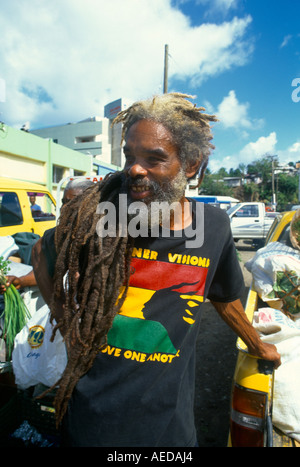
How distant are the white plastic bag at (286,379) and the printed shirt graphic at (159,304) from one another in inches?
34.2

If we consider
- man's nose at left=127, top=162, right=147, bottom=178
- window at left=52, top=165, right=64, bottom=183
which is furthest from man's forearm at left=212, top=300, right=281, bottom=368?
window at left=52, top=165, right=64, bottom=183

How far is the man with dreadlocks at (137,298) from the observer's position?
1.15 m

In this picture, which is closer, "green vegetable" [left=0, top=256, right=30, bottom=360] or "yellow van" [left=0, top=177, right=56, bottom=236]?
"green vegetable" [left=0, top=256, right=30, bottom=360]

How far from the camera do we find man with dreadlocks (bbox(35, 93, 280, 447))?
1.15 meters

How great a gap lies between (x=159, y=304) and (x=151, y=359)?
213mm

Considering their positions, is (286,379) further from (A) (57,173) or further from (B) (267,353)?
(A) (57,173)

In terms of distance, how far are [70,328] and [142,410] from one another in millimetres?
418

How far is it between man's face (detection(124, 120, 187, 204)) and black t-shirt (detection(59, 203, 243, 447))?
196mm

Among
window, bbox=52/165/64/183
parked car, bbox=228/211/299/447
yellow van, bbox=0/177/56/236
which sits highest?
window, bbox=52/165/64/183

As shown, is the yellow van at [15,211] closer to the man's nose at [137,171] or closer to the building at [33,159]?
the man's nose at [137,171]

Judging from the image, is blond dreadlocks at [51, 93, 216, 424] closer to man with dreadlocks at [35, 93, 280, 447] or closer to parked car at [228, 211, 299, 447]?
man with dreadlocks at [35, 93, 280, 447]

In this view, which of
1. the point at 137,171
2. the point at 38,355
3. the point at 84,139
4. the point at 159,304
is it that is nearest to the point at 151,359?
the point at 159,304

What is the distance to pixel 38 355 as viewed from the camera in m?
2.26

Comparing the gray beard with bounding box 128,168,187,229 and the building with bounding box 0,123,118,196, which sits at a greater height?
the building with bounding box 0,123,118,196
